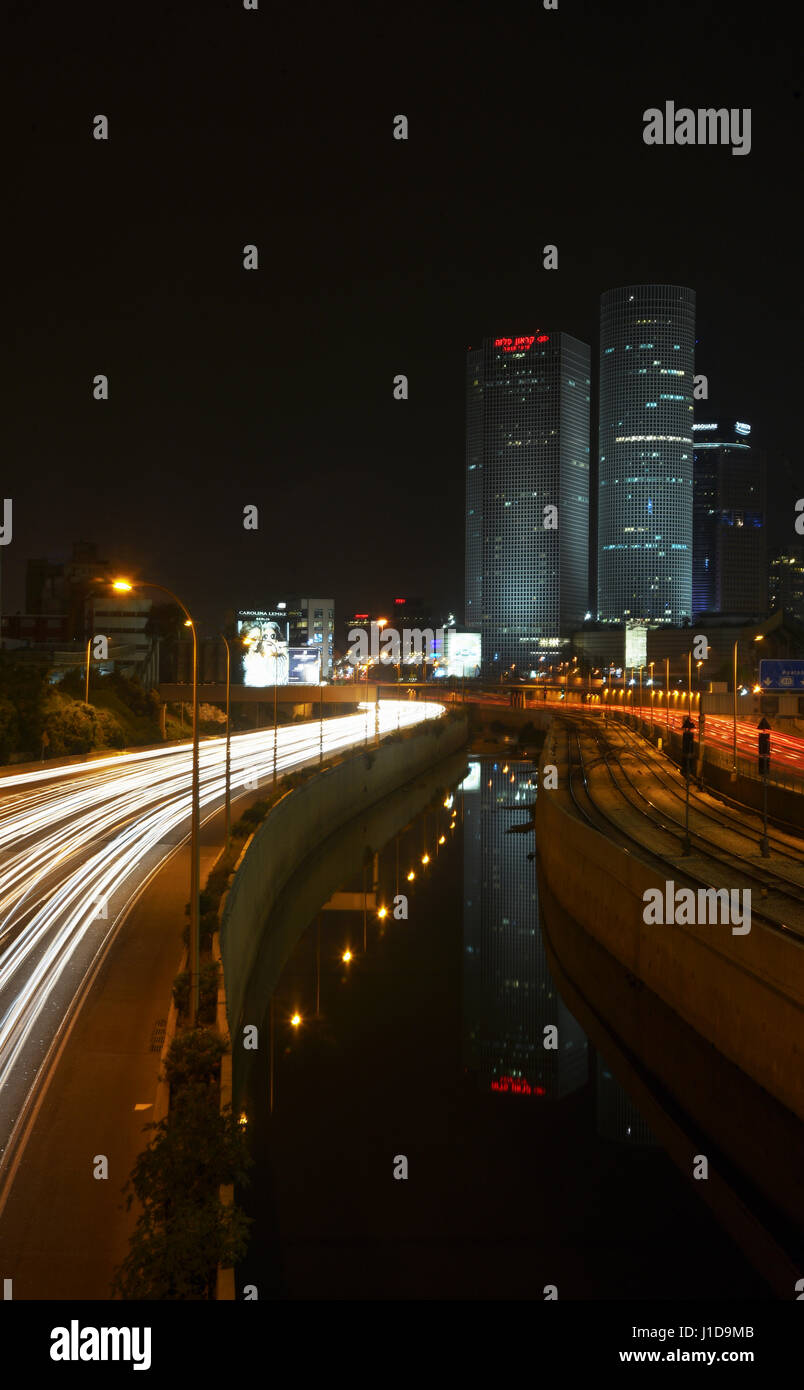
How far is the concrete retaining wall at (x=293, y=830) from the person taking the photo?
25016mm

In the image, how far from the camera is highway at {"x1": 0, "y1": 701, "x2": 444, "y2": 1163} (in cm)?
1797

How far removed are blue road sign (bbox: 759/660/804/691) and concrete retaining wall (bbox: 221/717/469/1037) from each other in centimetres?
2183

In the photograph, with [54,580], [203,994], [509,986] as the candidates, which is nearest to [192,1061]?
[203,994]

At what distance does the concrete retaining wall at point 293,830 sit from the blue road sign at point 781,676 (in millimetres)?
21835

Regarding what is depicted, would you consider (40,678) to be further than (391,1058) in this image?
Yes

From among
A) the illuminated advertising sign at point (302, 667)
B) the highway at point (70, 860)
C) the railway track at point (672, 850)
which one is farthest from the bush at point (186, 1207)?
the illuminated advertising sign at point (302, 667)

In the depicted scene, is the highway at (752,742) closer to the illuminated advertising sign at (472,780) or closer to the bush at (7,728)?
the illuminated advertising sign at (472,780)

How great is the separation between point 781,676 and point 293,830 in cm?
2476

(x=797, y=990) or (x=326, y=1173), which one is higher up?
(x=797, y=990)

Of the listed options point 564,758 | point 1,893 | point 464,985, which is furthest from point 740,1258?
point 564,758
